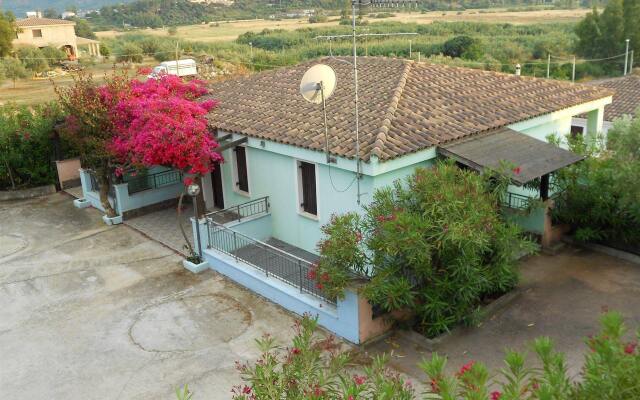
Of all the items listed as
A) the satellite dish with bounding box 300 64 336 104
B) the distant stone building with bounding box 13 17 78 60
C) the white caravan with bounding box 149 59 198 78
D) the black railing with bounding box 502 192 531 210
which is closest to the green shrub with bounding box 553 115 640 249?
the black railing with bounding box 502 192 531 210

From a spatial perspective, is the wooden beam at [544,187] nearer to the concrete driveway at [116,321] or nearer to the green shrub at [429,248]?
the green shrub at [429,248]

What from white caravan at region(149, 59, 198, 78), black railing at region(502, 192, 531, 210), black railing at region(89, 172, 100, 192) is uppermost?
white caravan at region(149, 59, 198, 78)

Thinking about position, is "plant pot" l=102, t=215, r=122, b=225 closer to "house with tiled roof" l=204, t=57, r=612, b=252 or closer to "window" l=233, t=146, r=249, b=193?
"house with tiled roof" l=204, t=57, r=612, b=252

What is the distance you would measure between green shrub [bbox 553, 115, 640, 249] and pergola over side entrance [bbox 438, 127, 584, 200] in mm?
406

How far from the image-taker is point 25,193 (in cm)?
2048

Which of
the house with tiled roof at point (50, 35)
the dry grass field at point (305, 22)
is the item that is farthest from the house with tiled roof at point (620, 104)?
the house with tiled roof at point (50, 35)

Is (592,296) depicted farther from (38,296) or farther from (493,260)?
(38,296)

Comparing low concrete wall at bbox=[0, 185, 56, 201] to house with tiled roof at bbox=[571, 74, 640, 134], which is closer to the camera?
low concrete wall at bbox=[0, 185, 56, 201]

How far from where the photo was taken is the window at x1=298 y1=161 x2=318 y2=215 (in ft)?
45.4

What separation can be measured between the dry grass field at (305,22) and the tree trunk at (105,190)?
44.6 metres

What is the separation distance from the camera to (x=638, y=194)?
1193 centimetres

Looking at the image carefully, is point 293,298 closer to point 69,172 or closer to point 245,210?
point 245,210

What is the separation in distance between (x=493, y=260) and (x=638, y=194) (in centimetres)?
378

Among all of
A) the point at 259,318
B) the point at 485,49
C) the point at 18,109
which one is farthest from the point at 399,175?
the point at 485,49
